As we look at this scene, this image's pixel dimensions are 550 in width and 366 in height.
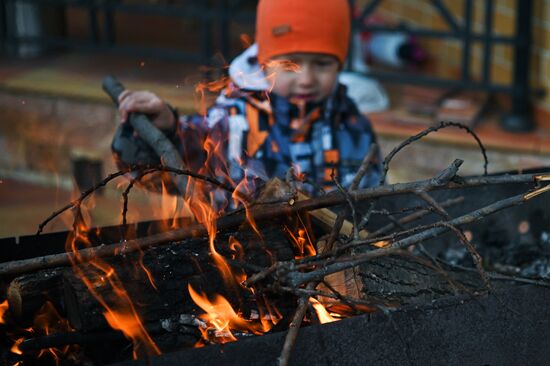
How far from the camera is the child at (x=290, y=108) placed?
10.6ft

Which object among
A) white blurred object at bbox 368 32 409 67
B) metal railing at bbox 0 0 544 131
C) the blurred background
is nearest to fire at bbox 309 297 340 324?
the blurred background

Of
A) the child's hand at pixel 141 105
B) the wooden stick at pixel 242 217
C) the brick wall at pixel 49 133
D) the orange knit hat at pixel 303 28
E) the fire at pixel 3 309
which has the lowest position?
the brick wall at pixel 49 133

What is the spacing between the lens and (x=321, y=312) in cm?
209

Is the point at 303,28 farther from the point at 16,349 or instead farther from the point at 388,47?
the point at 388,47

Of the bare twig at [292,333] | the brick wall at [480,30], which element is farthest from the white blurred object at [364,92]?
the bare twig at [292,333]

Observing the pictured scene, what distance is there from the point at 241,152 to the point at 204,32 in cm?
238

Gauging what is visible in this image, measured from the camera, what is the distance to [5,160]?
18.4 ft

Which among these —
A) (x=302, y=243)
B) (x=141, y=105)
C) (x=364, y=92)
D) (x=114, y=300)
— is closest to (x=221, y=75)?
(x=364, y=92)

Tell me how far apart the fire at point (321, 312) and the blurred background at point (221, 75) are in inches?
89.3

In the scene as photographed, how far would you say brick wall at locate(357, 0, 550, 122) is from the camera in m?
4.96

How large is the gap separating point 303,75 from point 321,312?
130 centimetres

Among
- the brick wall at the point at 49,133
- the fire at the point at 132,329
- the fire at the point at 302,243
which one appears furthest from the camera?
the brick wall at the point at 49,133

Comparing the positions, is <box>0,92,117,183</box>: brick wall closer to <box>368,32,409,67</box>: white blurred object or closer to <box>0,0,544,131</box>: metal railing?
<box>0,0,544,131</box>: metal railing

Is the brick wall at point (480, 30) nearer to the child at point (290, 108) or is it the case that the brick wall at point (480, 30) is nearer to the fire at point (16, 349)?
the child at point (290, 108)
